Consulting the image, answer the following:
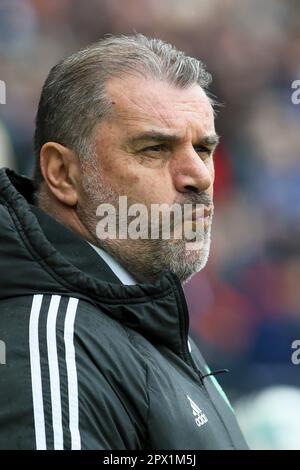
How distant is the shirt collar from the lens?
5.93 ft

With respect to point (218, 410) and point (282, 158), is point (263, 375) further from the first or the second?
point (218, 410)

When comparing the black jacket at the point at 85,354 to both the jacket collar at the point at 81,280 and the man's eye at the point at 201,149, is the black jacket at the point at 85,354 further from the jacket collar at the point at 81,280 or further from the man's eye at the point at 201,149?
the man's eye at the point at 201,149

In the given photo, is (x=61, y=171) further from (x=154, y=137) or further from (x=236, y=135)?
(x=236, y=135)

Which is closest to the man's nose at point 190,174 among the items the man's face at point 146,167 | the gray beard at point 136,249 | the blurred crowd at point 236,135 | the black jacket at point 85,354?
the man's face at point 146,167

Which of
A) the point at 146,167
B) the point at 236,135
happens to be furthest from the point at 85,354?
the point at 236,135

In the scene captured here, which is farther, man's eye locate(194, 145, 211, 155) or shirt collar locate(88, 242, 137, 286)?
man's eye locate(194, 145, 211, 155)

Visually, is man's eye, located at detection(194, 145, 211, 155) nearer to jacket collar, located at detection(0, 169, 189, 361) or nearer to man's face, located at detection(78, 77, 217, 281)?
man's face, located at detection(78, 77, 217, 281)

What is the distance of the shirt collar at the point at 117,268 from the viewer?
5.93 feet

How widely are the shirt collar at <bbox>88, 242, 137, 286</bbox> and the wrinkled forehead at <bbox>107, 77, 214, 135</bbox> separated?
272 mm

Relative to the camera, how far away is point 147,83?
188 centimetres

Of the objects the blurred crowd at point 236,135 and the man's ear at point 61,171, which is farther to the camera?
the blurred crowd at point 236,135

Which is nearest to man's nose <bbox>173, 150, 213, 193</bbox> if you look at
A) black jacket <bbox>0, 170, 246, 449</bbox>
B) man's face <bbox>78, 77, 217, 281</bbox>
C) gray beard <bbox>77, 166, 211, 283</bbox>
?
man's face <bbox>78, 77, 217, 281</bbox>
